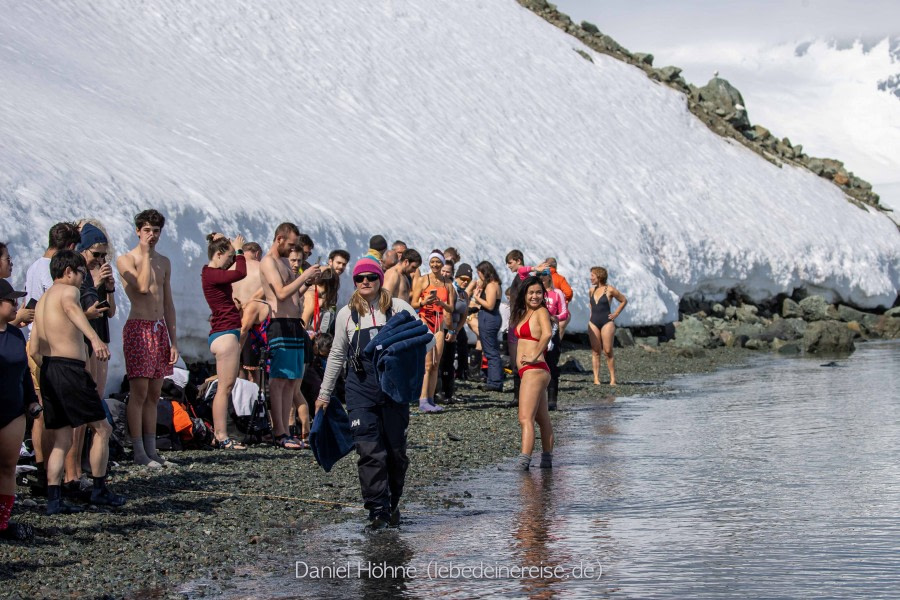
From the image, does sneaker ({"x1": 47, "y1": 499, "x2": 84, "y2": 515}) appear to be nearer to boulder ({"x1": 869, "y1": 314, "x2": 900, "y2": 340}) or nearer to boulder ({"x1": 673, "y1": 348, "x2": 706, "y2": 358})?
boulder ({"x1": 673, "y1": 348, "x2": 706, "y2": 358})

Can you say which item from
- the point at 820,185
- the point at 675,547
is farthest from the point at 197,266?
the point at 820,185

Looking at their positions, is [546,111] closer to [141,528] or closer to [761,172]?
[761,172]

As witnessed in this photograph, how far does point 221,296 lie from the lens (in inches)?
417

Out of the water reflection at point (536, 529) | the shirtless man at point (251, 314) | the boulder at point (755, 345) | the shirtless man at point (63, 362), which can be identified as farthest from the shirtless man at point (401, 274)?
the boulder at point (755, 345)

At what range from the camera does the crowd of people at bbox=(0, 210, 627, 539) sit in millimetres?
7582

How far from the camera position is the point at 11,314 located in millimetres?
6969

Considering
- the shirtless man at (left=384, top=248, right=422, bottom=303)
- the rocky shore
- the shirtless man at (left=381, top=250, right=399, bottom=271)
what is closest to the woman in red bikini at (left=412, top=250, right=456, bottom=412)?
the shirtless man at (left=381, top=250, right=399, bottom=271)

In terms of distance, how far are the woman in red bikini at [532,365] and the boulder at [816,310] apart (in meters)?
26.6

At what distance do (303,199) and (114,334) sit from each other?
706 cm

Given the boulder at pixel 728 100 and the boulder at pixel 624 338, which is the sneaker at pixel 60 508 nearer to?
the boulder at pixel 624 338

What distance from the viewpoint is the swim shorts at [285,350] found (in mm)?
10852

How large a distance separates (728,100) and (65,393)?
4448 centimetres

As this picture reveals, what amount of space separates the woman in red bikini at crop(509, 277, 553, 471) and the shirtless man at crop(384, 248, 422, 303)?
306cm

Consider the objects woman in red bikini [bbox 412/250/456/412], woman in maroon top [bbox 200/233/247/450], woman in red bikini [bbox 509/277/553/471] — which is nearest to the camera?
woman in red bikini [bbox 509/277/553/471]
